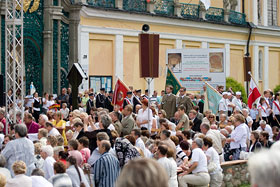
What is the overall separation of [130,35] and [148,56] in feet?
50.6

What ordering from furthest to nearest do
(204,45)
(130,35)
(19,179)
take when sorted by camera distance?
1. (204,45)
2. (130,35)
3. (19,179)

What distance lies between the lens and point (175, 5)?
32.8 metres

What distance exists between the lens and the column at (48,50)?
24594mm

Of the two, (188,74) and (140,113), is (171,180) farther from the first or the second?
(188,74)

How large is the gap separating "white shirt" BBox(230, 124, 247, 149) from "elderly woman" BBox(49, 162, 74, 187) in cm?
756

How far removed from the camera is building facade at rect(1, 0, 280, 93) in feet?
81.9

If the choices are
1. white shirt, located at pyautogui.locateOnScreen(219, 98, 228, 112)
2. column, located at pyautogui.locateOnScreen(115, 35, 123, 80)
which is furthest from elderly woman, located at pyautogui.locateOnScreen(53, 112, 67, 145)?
column, located at pyautogui.locateOnScreen(115, 35, 123, 80)

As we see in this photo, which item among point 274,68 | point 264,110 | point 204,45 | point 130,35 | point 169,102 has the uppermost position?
point 130,35

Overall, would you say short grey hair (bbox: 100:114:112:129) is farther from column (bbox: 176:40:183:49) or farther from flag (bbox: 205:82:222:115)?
column (bbox: 176:40:183:49)

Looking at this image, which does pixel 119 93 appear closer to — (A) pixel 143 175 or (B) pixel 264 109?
(B) pixel 264 109

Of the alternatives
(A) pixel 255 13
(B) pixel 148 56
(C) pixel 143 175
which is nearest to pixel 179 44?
(A) pixel 255 13

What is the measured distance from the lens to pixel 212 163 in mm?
12508

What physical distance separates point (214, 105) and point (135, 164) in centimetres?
1866

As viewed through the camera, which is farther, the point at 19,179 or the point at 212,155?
the point at 212,155
